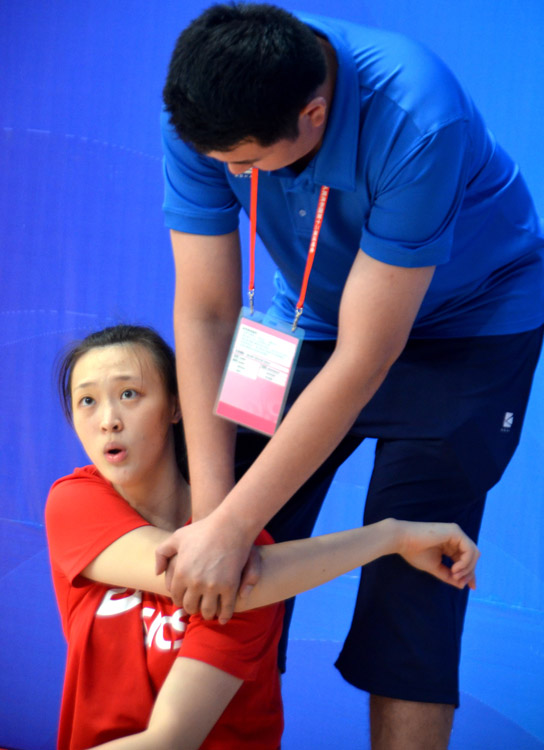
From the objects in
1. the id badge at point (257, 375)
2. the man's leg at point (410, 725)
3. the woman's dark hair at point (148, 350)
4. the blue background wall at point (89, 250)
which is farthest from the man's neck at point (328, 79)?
the blue background wall at point (89, 250)

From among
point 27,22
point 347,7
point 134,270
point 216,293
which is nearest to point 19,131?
point 27,22

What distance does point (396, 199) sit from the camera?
1.18 m

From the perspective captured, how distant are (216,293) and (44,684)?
116cm

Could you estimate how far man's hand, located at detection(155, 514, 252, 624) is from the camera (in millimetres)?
1152

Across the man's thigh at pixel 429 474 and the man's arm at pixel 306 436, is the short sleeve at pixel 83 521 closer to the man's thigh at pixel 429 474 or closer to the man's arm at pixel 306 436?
the man's arm at pixel 306 436

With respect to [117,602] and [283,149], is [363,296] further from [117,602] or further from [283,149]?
[117,602]

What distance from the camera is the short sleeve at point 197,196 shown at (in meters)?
1.36

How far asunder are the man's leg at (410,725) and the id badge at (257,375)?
1.42 ft

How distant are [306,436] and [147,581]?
281 millimetres

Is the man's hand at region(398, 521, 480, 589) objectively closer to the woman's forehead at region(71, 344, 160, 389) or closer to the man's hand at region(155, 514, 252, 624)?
the man's hand at region(155, 514, 252, 624)

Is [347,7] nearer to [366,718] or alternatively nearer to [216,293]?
[216,293]

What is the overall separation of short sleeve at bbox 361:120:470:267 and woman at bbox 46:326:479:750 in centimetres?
40

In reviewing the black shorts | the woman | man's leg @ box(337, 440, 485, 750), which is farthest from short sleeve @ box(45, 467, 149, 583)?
man's leg @ box(337, 440, 485, 750)

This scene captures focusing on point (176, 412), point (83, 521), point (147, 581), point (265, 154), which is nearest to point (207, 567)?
point (147, 581)
